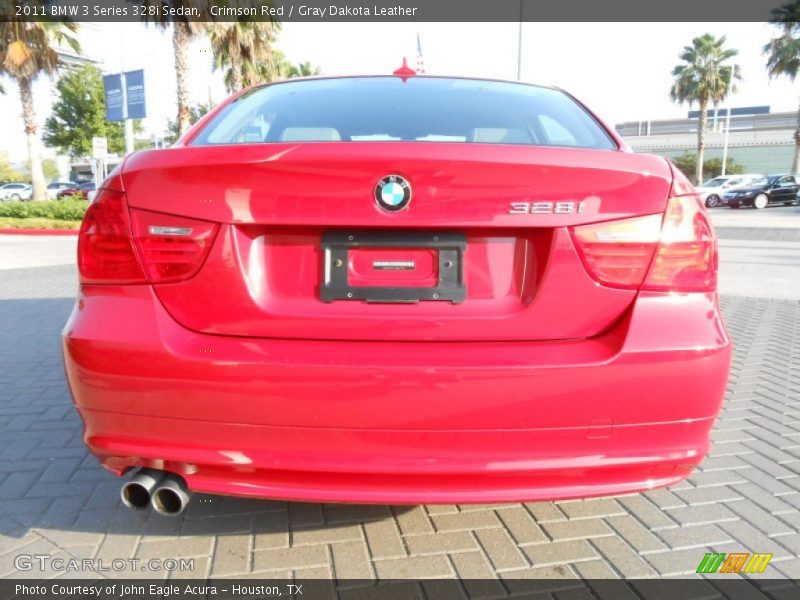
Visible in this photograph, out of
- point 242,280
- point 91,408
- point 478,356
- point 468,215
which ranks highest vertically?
point 468,215

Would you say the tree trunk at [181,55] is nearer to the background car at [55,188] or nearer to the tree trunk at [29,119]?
the tree trunk at [29,119]

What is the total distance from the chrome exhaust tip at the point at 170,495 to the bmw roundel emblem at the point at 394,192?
1.05 meters

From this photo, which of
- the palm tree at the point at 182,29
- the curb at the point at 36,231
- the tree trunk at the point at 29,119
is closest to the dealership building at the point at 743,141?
the palm tree at the point at 182,29

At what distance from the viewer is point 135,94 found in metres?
20.1

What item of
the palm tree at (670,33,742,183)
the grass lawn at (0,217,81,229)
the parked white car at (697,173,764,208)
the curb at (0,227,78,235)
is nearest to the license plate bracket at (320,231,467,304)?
the curb at (0,227,78,235)

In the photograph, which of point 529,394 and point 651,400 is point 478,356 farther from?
point 651,400

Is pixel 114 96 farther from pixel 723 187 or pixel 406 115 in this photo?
pixel 723 187

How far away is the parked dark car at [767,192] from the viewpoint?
28.0 m

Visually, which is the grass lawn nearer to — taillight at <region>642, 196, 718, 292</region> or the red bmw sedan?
the red bmw sedan

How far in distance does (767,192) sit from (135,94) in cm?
2605

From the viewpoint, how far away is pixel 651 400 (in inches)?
70.9

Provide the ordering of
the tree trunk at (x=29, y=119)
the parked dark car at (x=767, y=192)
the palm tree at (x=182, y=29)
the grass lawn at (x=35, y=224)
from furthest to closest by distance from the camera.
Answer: the parked dark car at (x=767, y=192), the tree trunk at (x=29, y=119), the palm tree at (x=182, y=29), the grass lawn at (x=35, y=224)

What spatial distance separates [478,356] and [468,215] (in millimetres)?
400

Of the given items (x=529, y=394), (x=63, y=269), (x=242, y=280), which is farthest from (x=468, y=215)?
(x=63, y=269)
